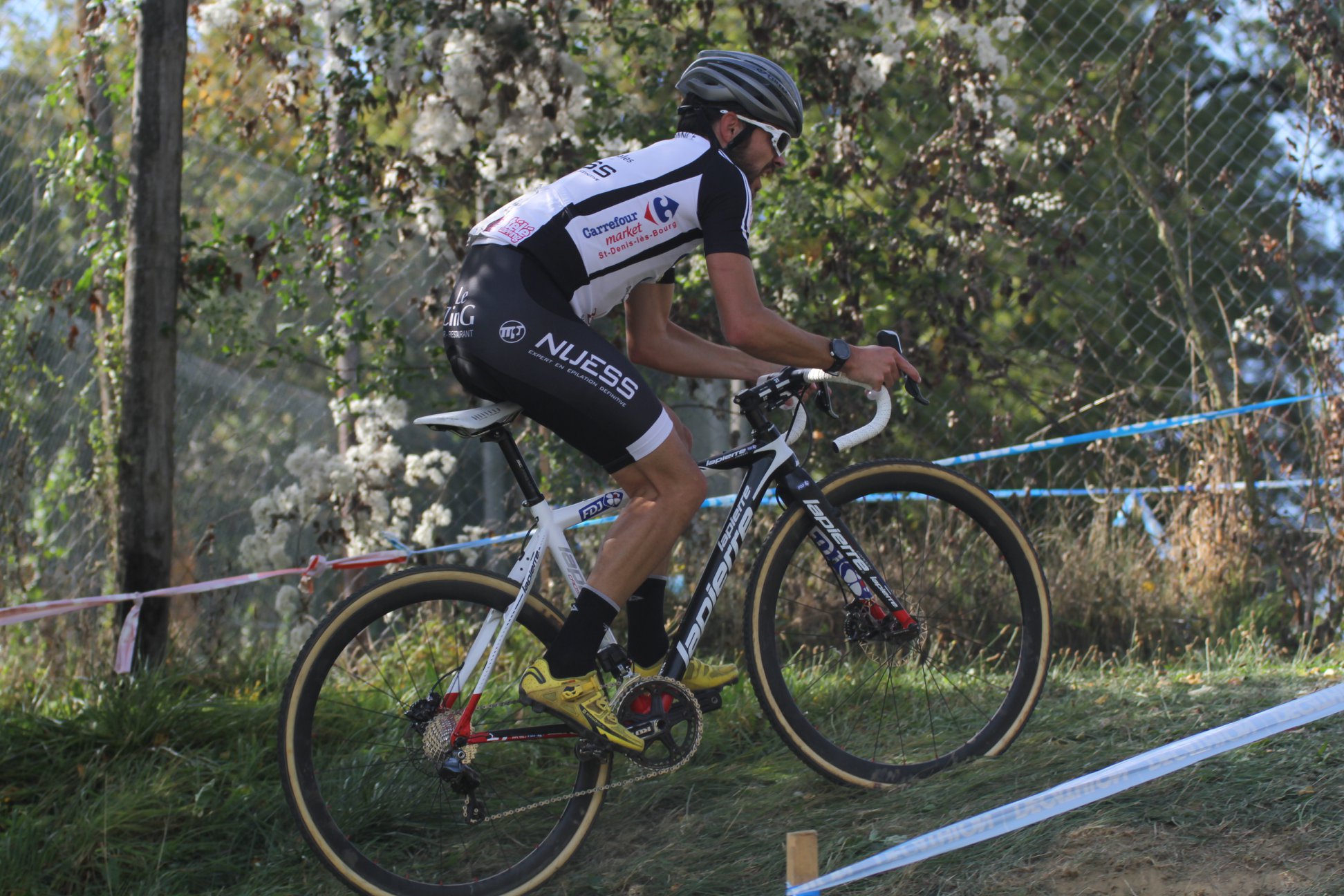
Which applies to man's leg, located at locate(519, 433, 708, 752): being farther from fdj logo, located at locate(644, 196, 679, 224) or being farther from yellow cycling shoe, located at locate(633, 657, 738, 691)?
fdj logo, located at locate(644, 196, 679, 224)

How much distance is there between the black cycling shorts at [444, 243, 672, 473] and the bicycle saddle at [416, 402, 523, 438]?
0.03 metres

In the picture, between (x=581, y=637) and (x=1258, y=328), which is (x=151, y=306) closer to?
(x=581, y=637)

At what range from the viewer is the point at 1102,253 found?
8484mm

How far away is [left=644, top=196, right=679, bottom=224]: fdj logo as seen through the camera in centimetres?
302

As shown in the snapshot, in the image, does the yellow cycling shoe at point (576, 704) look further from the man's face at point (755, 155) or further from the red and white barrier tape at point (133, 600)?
the man's face at point (755, 155)

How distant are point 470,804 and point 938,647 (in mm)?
1556

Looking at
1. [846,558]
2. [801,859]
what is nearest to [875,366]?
[846,558]

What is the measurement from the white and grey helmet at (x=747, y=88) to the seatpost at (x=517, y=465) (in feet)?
3.35

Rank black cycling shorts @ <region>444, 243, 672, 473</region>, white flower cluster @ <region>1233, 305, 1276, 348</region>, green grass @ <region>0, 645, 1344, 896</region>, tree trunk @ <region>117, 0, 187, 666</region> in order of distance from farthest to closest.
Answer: white flower cluster @ <region>1233, 305, 1276, 348</region>
tree trunk @ <region>117, 0, 187, 666</region>
black cycling shorts @ <region>444, 243, 672, 473</region>
green grass @ <region>0, 645, 1344, 896</region>

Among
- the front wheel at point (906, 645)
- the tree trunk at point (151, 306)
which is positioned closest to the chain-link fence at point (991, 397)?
the tree trunk at point (151, 306)

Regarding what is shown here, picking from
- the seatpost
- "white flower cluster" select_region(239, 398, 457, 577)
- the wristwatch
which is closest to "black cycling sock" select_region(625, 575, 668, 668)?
the seatpost

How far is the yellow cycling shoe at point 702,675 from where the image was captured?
320 centimetres

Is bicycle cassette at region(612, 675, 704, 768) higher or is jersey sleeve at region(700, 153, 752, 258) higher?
jersey sleeve at region(700, 153, 752, 258)

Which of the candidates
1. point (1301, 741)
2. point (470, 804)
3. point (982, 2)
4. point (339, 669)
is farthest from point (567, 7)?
point (1301, 741)
